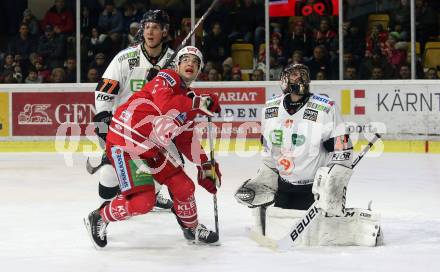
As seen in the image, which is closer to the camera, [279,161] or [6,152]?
[279,161]

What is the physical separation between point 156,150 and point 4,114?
604 cm

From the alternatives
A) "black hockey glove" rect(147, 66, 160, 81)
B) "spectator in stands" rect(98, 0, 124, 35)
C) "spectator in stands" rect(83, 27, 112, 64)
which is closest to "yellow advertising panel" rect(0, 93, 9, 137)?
"spectator in stands" rect(83, 27, 112, 64)

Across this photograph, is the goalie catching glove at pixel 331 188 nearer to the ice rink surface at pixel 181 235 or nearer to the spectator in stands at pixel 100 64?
the ice rink surface at pixel 181 235

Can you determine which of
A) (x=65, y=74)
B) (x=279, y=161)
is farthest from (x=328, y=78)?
(x=279, y=161)

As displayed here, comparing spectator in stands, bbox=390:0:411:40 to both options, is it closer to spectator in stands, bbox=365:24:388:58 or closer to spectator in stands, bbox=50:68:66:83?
spectator in stands, bbox=365:24:388:58

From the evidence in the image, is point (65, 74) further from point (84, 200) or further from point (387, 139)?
point (84, 200)

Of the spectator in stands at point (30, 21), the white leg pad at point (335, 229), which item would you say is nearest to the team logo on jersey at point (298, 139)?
the white leg pad at point (335, 229)

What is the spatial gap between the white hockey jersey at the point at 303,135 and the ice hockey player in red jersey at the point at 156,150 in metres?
0.36

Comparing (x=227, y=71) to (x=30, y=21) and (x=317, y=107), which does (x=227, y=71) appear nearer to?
(x=30, y=21)

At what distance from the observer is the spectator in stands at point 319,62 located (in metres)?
11.4

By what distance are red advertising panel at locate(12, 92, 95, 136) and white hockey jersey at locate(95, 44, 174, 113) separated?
459 centimetres

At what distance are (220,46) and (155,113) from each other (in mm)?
6529

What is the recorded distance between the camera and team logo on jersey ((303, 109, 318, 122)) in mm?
5543

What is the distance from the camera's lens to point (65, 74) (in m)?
11.6
